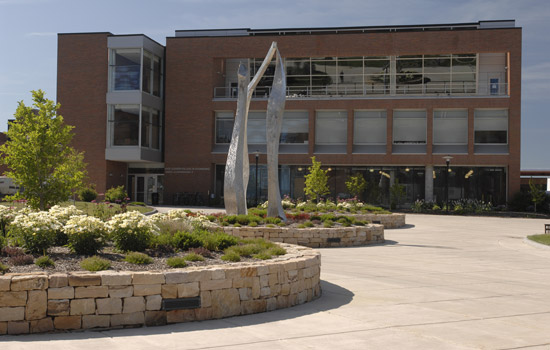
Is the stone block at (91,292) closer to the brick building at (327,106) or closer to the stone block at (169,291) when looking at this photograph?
the stone block at (169,291)

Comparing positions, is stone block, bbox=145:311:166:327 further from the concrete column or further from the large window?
the large window

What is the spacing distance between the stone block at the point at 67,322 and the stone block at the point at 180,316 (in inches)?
43.4

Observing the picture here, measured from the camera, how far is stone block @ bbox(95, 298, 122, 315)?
723 cm

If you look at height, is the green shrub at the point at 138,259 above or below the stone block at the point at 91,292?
above

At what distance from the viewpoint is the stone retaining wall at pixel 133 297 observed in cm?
695

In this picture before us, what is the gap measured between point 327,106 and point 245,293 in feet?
120

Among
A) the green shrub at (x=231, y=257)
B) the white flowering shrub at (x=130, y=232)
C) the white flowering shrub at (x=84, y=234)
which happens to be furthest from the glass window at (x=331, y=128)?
the white flowering shrub at (x=84, y=234)

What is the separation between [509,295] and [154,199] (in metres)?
39.1

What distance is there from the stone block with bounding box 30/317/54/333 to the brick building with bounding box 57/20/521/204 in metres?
37.2

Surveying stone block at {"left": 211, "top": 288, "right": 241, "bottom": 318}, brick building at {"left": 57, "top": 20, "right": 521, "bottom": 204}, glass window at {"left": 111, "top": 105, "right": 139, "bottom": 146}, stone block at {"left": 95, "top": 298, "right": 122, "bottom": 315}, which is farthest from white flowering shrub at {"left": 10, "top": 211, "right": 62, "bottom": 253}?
glass window at {"left": 111, "top": 105, "right": 139, "bottom": 146}

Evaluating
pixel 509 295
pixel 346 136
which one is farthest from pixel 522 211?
pixel 509 295

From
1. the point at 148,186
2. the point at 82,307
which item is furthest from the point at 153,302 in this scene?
the point at 148,186

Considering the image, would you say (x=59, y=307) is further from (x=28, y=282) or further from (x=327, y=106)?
(x=327, y=106)

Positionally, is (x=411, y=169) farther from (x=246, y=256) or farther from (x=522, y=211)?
(x=246, y=256)
